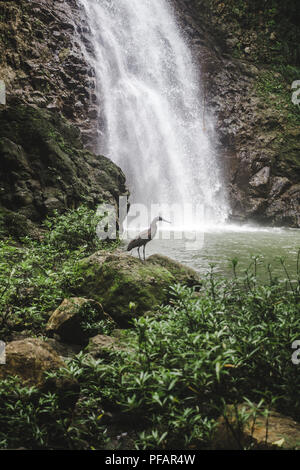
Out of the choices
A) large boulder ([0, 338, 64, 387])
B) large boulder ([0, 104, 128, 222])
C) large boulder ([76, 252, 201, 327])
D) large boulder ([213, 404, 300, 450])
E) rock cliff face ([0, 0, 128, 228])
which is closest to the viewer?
large boulder ([213, 404, 300, 450])

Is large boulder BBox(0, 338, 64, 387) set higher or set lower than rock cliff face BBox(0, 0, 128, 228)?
lower

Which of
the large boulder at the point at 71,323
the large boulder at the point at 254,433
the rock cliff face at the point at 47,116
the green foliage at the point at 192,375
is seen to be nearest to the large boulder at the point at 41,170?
the rock cliff face at the point at 47,116

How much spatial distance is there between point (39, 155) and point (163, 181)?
25.6 ft

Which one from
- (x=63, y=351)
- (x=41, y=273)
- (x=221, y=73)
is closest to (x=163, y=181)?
(x=221, y=73)

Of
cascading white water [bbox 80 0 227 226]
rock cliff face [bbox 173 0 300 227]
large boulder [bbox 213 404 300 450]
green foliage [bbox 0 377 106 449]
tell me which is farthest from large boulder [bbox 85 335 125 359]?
rock cliff face [bbox 173 0 300 227]

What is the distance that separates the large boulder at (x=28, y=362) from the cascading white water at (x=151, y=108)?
444 inches

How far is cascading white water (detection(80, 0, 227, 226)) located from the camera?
13.3m

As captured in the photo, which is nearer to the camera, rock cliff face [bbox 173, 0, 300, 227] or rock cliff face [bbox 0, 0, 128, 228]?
rock cliff face [bbox 0, 0, 128, 228]

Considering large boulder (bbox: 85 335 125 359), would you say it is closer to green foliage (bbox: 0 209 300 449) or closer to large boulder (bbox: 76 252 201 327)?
green foliage (bbox: 0 209 300 449)

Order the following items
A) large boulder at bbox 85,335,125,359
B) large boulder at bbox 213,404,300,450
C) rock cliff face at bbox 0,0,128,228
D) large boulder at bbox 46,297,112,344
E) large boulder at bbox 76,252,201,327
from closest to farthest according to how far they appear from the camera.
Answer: large boulder at bbox 213,404,300,450
large boulder at bbox 85,335,125,359
large boulder at bbox 46,297,112,344
large boulder at bbox 76,252,201,327
rock cliff face at bbox 0,0,128,228

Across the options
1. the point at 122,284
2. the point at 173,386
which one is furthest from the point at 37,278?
A: the point at 173,386

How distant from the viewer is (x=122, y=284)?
3.63 meters

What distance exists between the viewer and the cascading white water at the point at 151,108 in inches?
523

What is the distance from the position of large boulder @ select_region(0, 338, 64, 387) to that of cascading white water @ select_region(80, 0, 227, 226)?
37.0 ft
